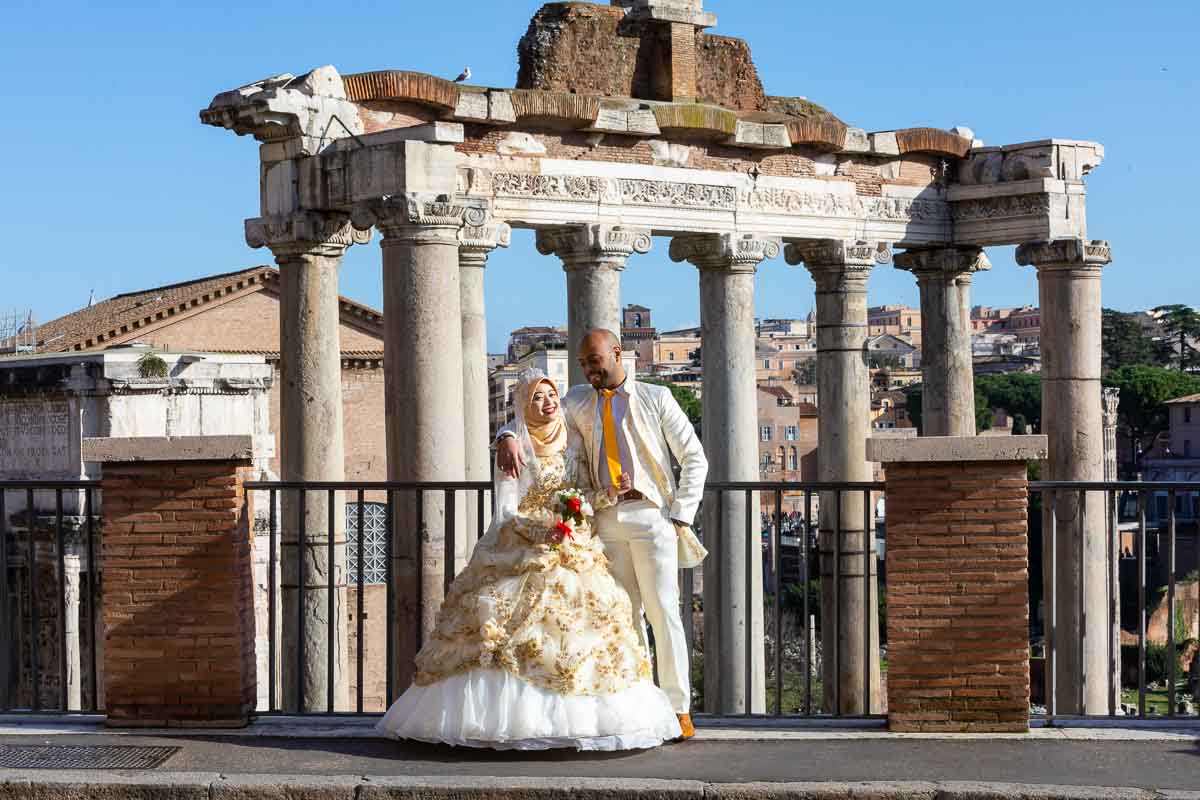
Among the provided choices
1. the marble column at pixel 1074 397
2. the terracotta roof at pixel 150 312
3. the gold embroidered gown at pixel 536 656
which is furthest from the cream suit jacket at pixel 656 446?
the terracotta roof at pixel 150 312

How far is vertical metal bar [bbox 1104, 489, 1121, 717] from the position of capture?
1318cm

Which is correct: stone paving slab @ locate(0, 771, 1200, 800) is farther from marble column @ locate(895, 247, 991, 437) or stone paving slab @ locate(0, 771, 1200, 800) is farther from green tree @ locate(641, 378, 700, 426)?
green tree @ locate(641, 378, 700, 426)

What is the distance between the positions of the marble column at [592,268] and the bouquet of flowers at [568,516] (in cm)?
981

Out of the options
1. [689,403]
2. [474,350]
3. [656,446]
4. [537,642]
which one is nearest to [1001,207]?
[474,350]

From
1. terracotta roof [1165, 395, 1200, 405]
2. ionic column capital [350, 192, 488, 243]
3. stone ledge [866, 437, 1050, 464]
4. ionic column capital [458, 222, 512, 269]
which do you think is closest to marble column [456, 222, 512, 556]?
ionic column capital [458, 222, 512, 269]

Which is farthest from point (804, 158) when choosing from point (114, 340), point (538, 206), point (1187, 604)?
point (1187, 604)

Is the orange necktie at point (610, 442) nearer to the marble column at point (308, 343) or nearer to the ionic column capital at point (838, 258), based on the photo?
the marble column at point (308, 343)

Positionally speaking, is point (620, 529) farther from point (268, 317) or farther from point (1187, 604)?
point (1187, 604)

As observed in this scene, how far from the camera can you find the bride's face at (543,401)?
1085 centimetres

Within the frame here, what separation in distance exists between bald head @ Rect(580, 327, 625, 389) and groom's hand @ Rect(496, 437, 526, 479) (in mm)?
581

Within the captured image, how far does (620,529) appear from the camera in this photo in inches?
433

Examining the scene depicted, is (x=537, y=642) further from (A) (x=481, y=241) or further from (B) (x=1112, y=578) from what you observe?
(A) (x=481, y=241)

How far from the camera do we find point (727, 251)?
21.9m

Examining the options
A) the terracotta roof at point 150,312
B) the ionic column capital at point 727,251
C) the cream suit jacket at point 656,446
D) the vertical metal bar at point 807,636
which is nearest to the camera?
the cream suit jacket at point 656,446
